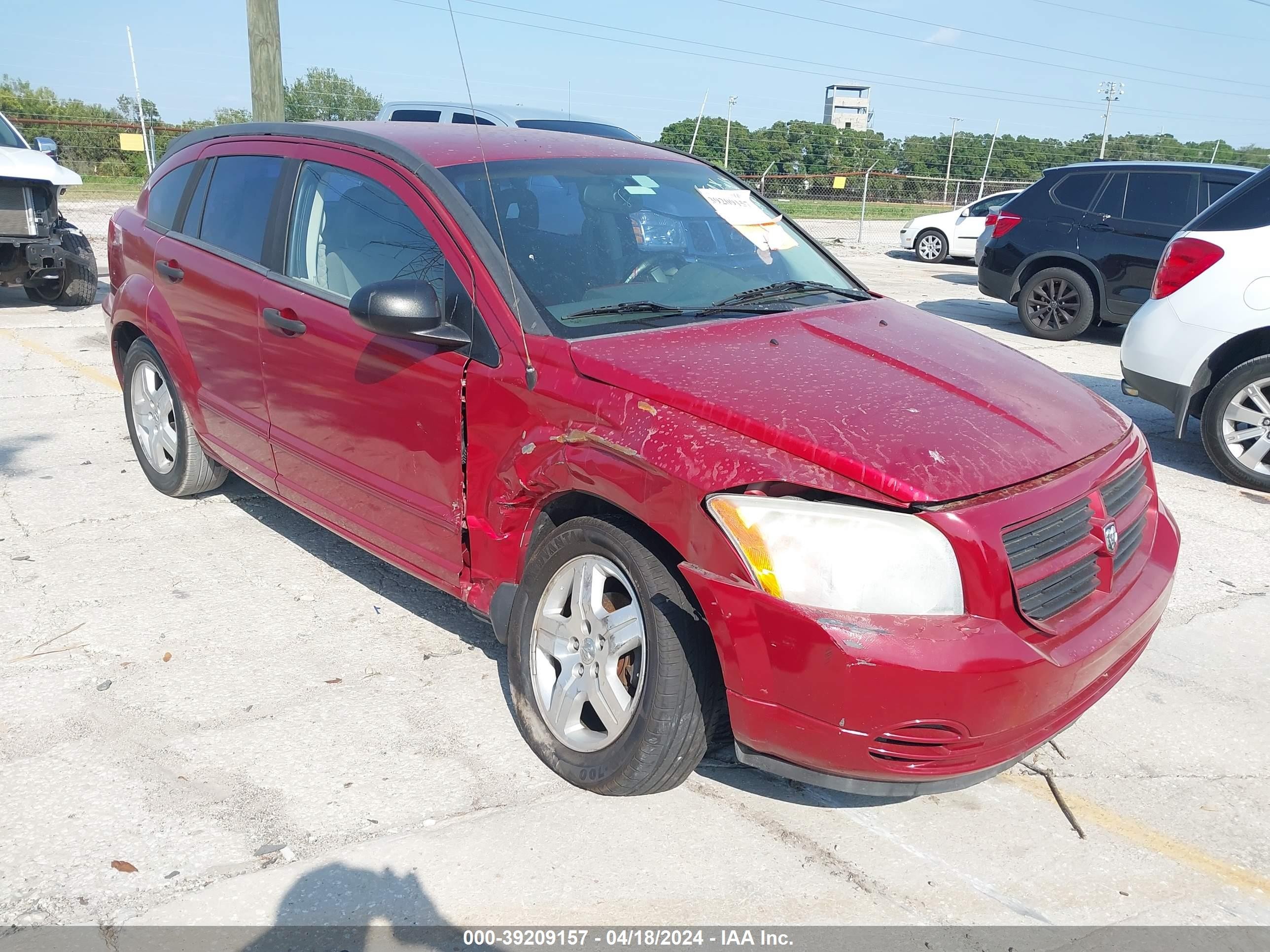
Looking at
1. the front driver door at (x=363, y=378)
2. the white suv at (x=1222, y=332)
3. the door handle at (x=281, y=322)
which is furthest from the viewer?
the white suv at (x=1222, y=332)

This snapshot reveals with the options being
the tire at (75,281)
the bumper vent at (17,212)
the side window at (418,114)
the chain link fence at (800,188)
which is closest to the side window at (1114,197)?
the side window at (418,114)

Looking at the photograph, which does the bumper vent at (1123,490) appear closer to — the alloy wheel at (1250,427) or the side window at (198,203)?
the alloy wheel at (1250,427)

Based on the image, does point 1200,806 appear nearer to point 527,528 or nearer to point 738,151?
point 527,528

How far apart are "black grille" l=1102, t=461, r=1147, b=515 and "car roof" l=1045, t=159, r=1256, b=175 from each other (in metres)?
8.10

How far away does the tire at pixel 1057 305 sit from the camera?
10.4 m

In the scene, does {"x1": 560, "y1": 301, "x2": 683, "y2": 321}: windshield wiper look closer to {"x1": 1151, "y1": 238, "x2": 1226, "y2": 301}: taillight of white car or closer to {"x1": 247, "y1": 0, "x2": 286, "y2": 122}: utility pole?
{"x1": 1151, "y1": 238, "x2": 1226, "y2": 301}: taillight of white car

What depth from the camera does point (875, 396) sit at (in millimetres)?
2783

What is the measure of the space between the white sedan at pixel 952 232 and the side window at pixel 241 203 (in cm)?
1685

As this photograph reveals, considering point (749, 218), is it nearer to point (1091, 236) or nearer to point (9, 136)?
point (1091, 236)

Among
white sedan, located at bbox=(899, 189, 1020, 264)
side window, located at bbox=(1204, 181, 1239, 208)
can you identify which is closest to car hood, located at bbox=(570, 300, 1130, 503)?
side window, located at bbox=(1204, 181, 1239, 208)

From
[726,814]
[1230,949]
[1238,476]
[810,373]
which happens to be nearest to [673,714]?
[726,814]

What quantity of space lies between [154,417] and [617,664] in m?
3.40

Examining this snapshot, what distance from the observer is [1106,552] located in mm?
2746

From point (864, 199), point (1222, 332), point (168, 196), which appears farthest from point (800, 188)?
point (168, 196)
